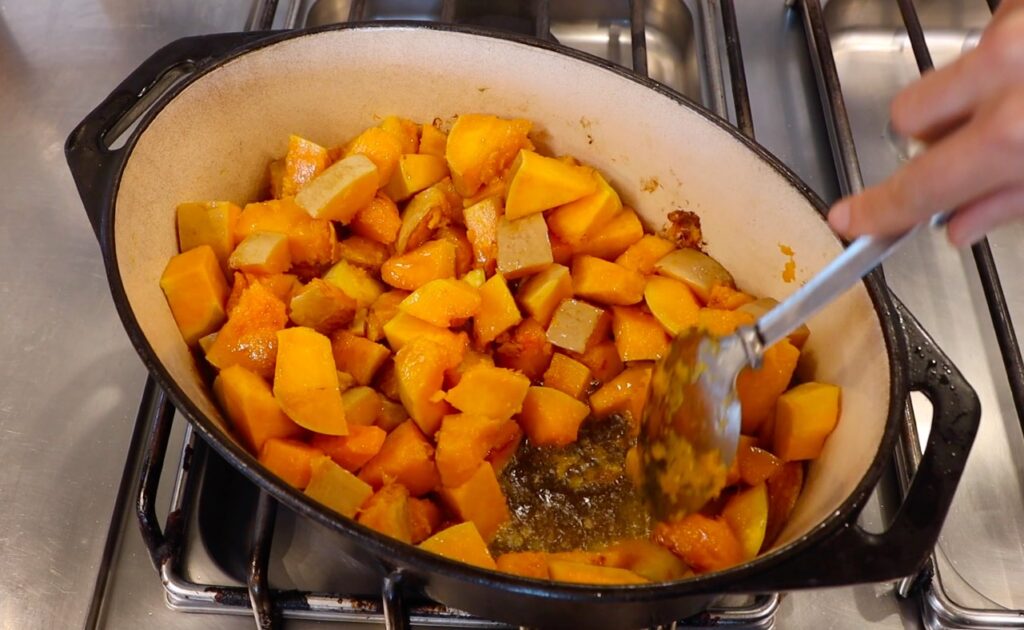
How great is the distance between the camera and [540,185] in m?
1.17

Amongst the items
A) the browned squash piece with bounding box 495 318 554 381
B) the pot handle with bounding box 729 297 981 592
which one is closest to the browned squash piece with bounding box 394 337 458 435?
the browned squash piece with bounding box 495 318 554 381

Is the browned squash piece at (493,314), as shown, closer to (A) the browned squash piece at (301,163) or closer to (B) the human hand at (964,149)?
(A) the browned squash piece at (301,163)

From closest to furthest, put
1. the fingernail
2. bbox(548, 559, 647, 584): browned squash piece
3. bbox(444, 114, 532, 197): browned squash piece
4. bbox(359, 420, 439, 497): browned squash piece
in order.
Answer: the fingernail
bbox(548, 559, 647, 584): browned squash piece
bbox(359, 420, 439, 497): browned squash piece
bbox(444, 114, 532, 197): browned squash piece

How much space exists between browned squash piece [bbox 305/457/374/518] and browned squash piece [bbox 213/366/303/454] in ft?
0.26

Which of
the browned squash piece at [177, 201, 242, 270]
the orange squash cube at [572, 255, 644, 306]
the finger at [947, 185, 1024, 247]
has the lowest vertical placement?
the browned squash piece at [177, 201, 242, 270]

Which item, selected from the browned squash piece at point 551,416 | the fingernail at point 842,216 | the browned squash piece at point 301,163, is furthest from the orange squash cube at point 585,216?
Answer: the fingernail at point 842,216

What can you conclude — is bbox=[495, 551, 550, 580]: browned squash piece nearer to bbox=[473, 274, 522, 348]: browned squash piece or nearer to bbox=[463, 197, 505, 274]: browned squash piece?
bbox=[473, 274, 522, 348]: browned squash piece

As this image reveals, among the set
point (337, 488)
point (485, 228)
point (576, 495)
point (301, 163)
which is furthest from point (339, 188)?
point (576, 495)

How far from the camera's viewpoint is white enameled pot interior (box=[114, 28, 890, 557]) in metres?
1.00

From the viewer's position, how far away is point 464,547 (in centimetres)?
92

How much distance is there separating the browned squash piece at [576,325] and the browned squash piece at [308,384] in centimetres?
32

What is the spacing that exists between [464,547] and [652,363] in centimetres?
39

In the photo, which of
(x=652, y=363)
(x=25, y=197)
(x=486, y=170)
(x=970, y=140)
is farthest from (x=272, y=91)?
(x=970, y=140)

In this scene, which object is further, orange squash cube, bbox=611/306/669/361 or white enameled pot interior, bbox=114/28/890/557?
orange squash cube, bbox=611/306/669/361
